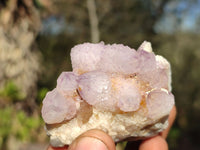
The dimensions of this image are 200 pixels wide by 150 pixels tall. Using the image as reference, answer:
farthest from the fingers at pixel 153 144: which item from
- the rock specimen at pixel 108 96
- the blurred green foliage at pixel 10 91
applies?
the blurred green foliage at pixel 10 91

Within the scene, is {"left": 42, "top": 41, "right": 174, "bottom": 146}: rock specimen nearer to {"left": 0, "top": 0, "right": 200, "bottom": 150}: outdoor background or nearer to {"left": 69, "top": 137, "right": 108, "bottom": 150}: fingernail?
{"left": 69, "top": 137, "right": 108, "bottom": 150}: fingernail

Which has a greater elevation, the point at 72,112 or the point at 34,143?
the point at 72,112

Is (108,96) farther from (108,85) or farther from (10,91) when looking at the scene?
(10,91)

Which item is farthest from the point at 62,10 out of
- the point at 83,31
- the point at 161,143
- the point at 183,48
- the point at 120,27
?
the point at 161,143

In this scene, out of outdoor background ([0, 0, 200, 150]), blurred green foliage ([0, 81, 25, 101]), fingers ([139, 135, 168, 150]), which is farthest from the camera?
outdoor background ([0, 0, 200, 150])

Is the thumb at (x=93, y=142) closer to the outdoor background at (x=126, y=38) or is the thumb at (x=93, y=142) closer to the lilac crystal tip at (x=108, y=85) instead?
the lilac crystal tip at (x=108, y=85)

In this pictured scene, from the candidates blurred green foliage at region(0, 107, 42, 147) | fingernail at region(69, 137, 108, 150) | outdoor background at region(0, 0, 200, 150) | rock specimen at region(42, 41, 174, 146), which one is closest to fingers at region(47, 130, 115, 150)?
fingernail at region(69, 137, 108, 150)

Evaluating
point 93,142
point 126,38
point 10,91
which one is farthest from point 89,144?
point 126,38

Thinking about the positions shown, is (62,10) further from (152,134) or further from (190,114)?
(152,134)
